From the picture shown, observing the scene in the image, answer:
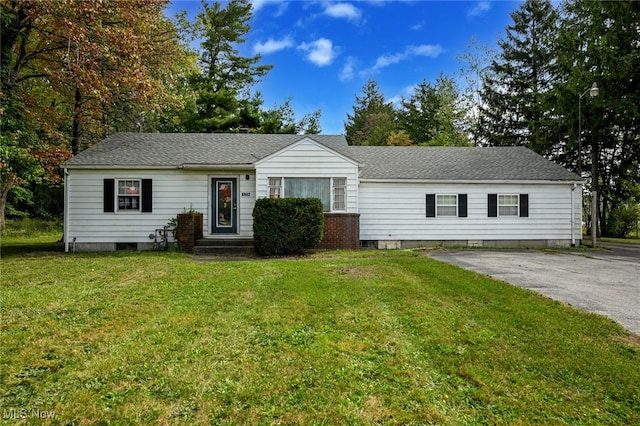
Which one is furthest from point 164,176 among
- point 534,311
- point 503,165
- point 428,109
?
point 428,109

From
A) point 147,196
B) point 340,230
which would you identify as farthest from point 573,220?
point 147,196

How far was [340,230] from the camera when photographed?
11.4m

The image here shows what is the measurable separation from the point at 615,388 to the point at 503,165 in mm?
12735

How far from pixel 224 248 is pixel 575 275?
9.52m

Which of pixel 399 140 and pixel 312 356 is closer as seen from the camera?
pixel 312 356

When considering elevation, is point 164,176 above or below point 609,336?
above

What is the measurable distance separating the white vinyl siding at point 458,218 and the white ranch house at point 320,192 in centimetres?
4

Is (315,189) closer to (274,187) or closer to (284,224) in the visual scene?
(274,187)

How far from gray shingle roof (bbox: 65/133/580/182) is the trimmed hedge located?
98.0 inches

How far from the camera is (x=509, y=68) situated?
2547cm

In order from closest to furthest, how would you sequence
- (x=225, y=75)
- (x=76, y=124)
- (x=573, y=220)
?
(x=573, y=220) < (x=76, y=124) < (x=225, y=75)

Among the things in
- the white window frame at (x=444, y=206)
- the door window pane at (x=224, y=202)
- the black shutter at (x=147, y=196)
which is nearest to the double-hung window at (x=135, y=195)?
the black shutter at (x=147, y=196)

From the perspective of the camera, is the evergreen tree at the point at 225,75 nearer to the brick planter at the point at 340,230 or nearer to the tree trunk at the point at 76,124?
the tree trunk at the point at 76,124

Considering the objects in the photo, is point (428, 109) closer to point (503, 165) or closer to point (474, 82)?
point (474, 82)
